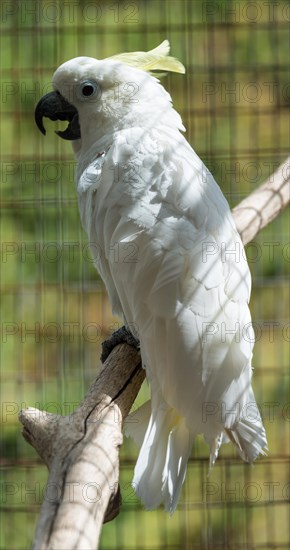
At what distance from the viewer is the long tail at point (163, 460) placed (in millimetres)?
1405

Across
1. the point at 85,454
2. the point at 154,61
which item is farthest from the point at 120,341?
the point at 154,61

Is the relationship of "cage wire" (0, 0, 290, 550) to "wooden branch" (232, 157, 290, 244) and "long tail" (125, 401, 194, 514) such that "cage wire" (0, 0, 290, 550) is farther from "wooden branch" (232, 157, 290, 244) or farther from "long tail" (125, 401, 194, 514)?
"long tail" (125, 401, 194, 514)

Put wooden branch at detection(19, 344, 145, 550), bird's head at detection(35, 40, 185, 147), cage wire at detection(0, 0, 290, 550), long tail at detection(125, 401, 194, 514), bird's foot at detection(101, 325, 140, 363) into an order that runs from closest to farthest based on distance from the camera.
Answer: wooden branch at detection(19, 344, 145, 550), long tail at detection(125, 401, 194, 514), bird's foot at detection(101, 325, 140, 363), bird's head at detection(35, 40, 185, 147), cage wire at detection(0, 0, 290, 550)

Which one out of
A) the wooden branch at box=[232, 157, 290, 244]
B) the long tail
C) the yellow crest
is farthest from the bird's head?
the long tail

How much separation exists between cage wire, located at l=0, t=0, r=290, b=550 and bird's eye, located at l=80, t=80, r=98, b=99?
759 mm

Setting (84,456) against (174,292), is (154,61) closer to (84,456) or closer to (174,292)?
(174,292)

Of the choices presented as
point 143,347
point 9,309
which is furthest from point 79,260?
point 143,347

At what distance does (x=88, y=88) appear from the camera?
5.67 ft

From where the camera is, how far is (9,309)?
2.55 m

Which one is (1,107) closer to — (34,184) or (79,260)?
(34,184)

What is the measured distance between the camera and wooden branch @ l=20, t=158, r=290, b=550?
3.16 ft

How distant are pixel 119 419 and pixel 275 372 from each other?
4.39ft

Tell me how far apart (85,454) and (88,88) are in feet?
2.96

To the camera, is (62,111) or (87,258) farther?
(87,258)
